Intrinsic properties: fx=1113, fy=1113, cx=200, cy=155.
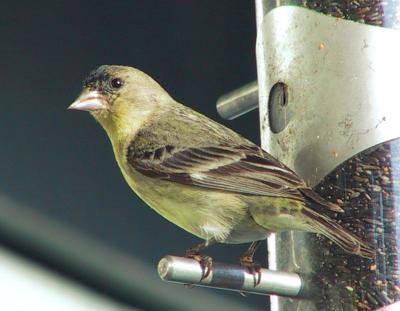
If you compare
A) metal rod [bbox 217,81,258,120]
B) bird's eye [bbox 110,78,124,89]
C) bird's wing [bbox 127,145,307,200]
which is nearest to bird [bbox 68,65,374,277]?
bird's wing [bbox 127,145,307,200]

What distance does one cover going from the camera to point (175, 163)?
3.85m

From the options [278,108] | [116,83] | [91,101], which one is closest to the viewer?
[278,108]

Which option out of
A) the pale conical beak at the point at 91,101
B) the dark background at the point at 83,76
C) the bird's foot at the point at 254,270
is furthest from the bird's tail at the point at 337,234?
the dark background at the point at 83,76

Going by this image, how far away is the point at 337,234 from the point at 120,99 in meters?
1.35

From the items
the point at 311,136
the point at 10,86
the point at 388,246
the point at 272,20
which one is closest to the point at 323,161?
the point at 311,136

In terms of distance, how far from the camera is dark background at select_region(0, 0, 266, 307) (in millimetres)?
5902

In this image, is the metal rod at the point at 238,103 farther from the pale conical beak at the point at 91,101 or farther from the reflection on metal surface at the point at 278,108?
the pale conical beak at the point at 91,101

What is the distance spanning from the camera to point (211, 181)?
3707 millimetres

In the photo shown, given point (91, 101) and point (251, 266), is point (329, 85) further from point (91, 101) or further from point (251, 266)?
point (91, 101)

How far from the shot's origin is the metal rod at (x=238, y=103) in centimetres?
414

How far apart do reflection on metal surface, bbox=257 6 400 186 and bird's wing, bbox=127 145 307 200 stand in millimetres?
142

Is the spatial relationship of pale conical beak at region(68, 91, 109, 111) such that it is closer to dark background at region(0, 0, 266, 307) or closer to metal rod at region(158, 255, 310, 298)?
metal rod at region(158, 255, 310, 298)

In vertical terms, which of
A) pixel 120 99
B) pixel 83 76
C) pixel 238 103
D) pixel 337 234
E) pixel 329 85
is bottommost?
pixel 337 234

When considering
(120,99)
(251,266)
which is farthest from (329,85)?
(120,99)
